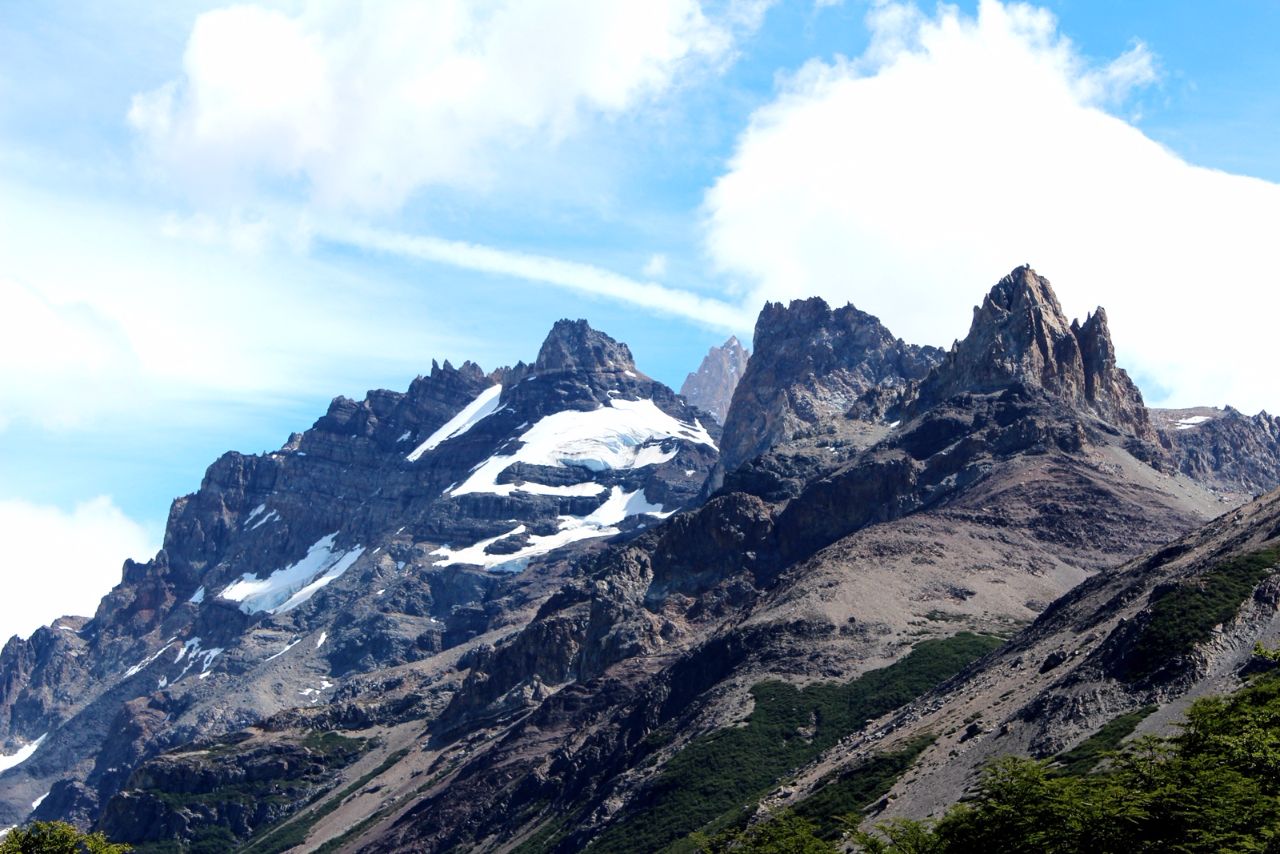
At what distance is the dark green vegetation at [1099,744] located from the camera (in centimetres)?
14512

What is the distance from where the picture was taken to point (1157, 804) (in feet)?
253

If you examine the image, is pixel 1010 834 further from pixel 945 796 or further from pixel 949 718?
pixel 949 718

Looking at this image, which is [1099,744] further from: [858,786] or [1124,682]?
[858,786]

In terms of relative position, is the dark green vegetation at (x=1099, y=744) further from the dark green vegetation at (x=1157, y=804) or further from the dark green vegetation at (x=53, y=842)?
the dark green vegetation at (x=53, y=842)

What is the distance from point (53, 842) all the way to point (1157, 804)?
66.3m

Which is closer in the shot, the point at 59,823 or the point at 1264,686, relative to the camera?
the point at 1264,686

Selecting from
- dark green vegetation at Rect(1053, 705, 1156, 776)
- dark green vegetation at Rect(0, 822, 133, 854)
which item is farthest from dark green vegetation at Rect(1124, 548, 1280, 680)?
dark green vegetation at Rect(0, 822, 133, 854)

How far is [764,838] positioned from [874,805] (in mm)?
77259

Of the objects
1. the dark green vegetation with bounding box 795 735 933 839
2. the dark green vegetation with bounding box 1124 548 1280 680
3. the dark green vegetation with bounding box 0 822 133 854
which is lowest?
the dark green vegetation with bounding box 795 735 933 839

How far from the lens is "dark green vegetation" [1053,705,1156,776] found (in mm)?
145125

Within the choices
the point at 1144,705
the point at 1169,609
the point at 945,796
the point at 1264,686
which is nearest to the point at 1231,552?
the point at 1169,609

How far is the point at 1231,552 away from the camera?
19488cm

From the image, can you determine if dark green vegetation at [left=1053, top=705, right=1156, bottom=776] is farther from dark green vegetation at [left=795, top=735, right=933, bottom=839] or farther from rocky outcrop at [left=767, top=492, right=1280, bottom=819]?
dark green vegetation at [left=795, top=735, right=933, bottom=839]

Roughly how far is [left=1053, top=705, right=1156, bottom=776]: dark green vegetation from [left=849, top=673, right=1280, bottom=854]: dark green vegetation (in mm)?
55623
